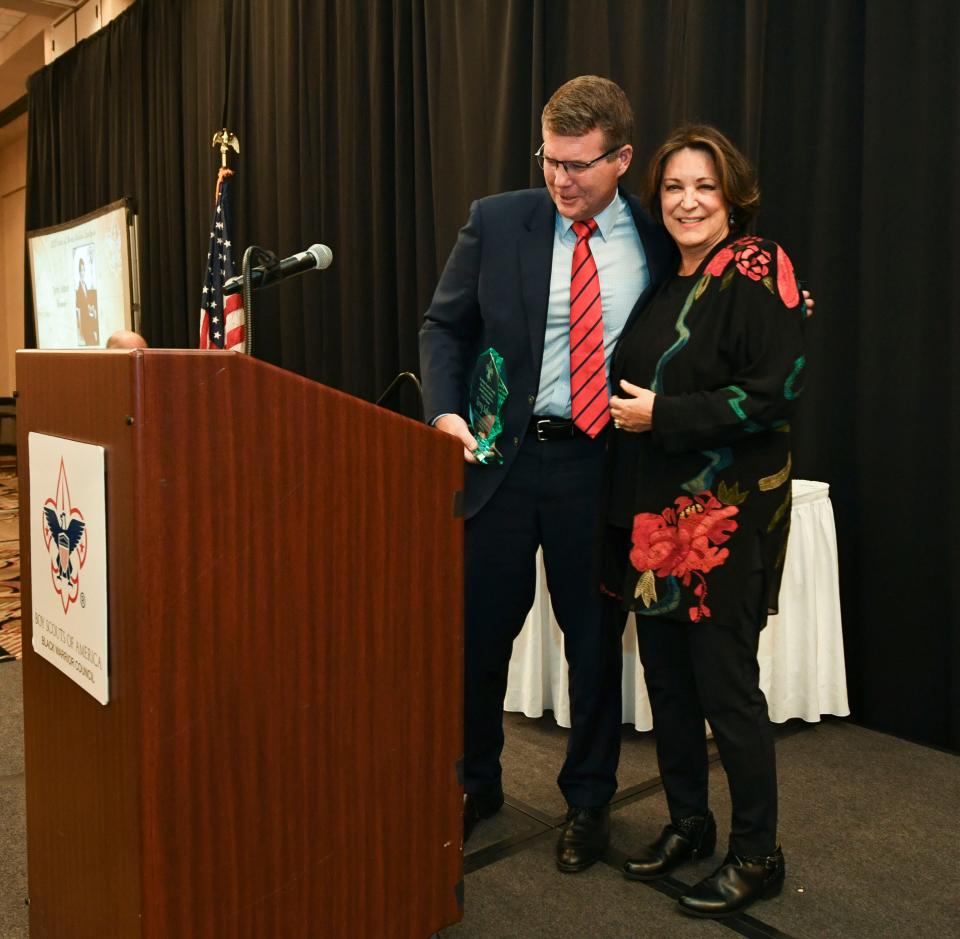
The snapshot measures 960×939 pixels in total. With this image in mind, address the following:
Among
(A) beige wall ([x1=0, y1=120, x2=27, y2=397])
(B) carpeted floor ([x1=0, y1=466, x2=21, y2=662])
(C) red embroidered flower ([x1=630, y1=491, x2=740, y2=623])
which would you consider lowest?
(B) carpeted floor ([x1=0, y1=466, x2=21, y2=662])

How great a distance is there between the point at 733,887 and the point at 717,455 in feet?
2.46

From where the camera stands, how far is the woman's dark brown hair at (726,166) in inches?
66.4

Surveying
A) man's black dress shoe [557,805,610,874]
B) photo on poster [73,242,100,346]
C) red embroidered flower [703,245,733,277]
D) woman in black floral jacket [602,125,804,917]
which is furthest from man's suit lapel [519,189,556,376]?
photo on poster [73,242,100,346]

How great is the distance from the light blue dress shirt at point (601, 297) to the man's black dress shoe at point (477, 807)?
0.84 meters

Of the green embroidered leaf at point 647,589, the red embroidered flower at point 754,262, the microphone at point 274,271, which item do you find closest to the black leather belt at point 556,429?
the green embroidered leaf at point 647,589

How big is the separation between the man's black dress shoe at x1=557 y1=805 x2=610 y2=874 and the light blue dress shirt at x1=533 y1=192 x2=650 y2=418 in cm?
79

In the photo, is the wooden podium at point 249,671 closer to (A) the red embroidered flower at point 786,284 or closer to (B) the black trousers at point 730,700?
(B) the black trousers at point 730,700

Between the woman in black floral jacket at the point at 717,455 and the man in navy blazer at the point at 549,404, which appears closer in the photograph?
the woman in black floral jacket at the point at 717,455

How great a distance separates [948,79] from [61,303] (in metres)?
7.16

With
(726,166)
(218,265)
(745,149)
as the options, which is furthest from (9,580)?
(726,166)

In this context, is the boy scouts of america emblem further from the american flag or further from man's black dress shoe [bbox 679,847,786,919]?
the american flag

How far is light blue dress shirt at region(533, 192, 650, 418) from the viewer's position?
1870 millimetres

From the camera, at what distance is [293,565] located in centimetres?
120

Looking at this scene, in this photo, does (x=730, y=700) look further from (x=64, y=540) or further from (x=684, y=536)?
(x=64, y=540)
